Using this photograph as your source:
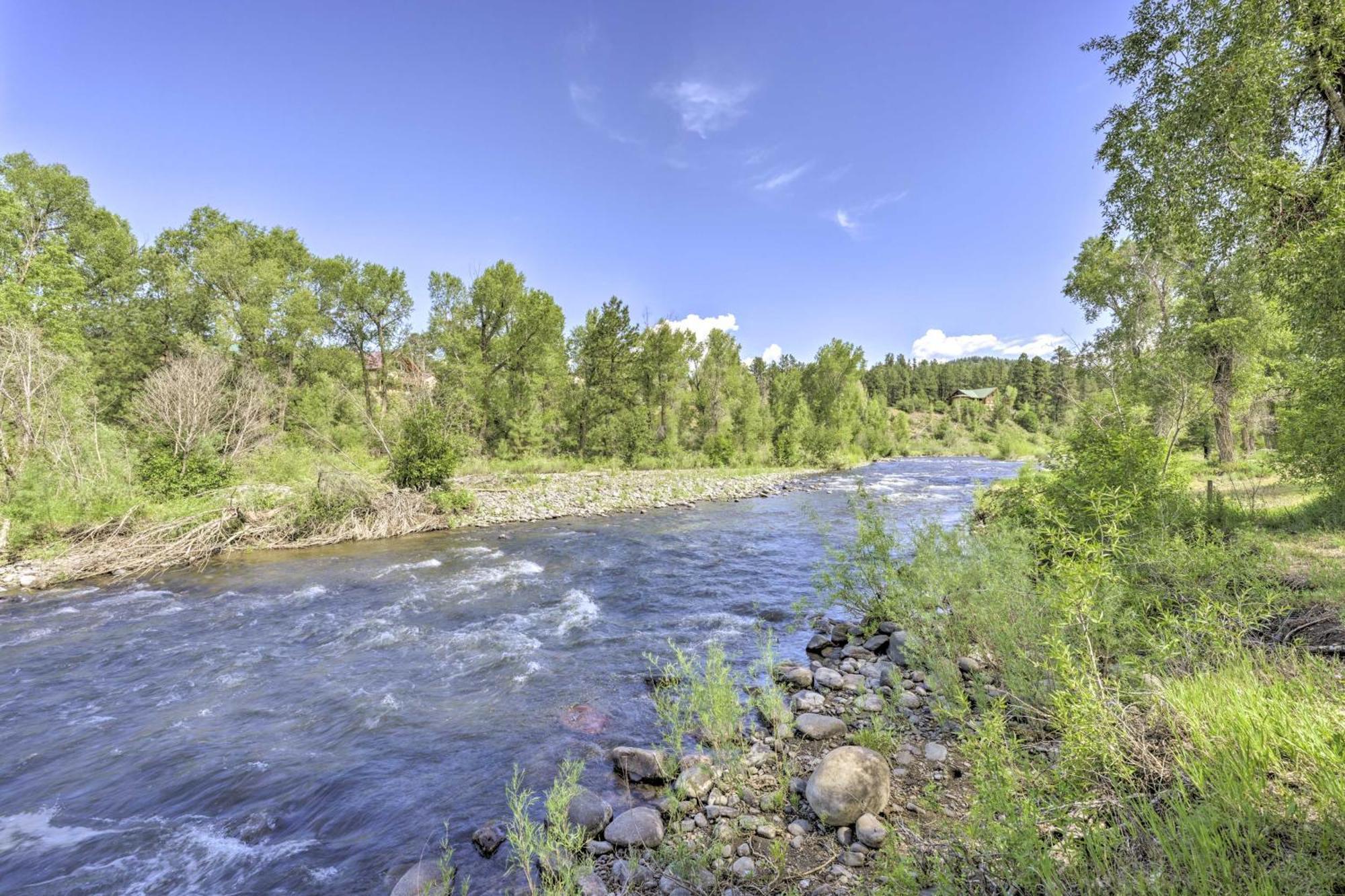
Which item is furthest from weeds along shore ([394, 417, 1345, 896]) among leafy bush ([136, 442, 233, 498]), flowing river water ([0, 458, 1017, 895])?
leafy bush ([136, 442, 233, 498])

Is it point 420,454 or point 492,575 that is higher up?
point 420,454

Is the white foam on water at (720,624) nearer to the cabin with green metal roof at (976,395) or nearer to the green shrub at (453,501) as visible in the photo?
the green shrub at (453,501)

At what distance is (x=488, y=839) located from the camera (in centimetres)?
414

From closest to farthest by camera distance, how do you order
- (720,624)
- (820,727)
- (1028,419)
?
(820,727) → (720,624) → (1028,419)

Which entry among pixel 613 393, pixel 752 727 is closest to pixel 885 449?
pixel 613 393

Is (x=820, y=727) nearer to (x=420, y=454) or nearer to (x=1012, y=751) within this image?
(x=1012, y=751)

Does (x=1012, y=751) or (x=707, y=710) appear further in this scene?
(x=707, y=710)

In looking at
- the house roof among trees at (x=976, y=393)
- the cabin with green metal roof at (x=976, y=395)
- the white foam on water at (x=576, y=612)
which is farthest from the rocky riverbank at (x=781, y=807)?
the house roof among trees at (x=976, y=393)

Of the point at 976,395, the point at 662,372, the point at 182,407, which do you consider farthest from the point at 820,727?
the point at 976,395

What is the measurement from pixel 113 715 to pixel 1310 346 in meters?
17.7

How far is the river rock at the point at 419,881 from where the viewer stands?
361 cm

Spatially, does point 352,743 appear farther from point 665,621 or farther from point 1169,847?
point 1169,847

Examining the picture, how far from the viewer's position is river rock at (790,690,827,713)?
5.72 m

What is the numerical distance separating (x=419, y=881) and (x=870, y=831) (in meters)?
3.29
